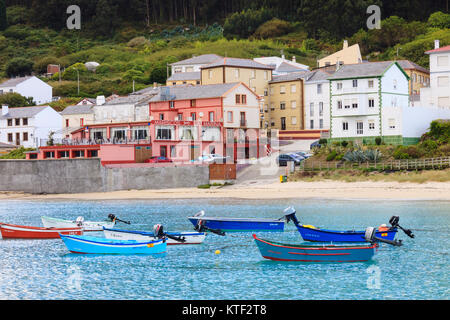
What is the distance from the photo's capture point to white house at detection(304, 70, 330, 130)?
9200 cm

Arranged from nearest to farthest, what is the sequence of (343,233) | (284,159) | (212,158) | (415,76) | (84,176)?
1. (343,233)
2. (284,159)
3. (84,176)
4. (212,158)
5. (415,76)

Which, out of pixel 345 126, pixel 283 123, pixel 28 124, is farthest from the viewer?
pixel 28 124

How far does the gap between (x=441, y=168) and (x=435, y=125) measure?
810 cm

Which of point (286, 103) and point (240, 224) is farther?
point (286, 103)

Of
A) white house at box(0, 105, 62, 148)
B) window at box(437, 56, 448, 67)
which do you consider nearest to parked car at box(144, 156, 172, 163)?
white house at box(0, 105, 62, 148)

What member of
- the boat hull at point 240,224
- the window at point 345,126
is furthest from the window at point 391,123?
the boat hull at point 240,224

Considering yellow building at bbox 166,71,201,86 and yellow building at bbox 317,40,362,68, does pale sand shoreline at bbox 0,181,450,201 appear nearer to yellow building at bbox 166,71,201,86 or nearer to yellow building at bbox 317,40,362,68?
yellow building at bbox 166,71,201,86

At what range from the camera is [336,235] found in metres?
37.5

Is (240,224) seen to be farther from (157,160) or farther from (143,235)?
(157,160)

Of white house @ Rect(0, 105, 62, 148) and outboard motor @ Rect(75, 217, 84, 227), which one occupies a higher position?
white house @ Rect(0, 105, 62, 148)

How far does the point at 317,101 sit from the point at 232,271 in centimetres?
6243

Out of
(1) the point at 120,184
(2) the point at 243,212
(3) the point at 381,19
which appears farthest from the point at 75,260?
(3) the point at 381,19

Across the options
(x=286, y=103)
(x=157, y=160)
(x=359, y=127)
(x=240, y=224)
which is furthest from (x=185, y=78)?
(x=240, y=224)

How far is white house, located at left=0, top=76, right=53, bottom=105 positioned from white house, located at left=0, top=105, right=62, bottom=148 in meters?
21.9
